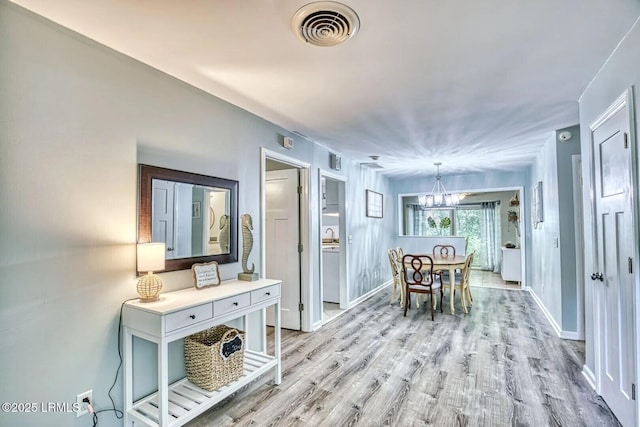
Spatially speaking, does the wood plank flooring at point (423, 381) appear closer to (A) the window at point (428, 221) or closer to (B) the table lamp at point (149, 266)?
(B) the table lamp at point (149, 266)

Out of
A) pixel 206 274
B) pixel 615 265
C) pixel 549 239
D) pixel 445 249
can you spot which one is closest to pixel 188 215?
pixel 206 274

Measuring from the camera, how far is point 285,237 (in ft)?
13.4

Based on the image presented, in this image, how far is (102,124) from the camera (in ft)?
6.19

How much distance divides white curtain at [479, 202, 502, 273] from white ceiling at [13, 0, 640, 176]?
594 centimetres

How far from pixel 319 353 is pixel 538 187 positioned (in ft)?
13.3

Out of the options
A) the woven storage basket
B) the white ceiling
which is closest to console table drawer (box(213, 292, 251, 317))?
the woven storage basket

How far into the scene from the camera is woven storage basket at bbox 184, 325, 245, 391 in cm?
220

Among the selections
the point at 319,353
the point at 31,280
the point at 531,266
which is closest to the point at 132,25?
the point at 31,280

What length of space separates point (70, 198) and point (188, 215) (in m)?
0.77

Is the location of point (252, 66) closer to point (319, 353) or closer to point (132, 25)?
point (132, 25)

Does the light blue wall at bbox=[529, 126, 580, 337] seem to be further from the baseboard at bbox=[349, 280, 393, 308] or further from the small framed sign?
the small framed sign

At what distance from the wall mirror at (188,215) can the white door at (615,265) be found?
107 inches

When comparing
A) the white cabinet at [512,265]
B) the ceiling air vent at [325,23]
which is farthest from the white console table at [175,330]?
the white cabinet at [512,265]

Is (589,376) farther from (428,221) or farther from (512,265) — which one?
(428,221)
